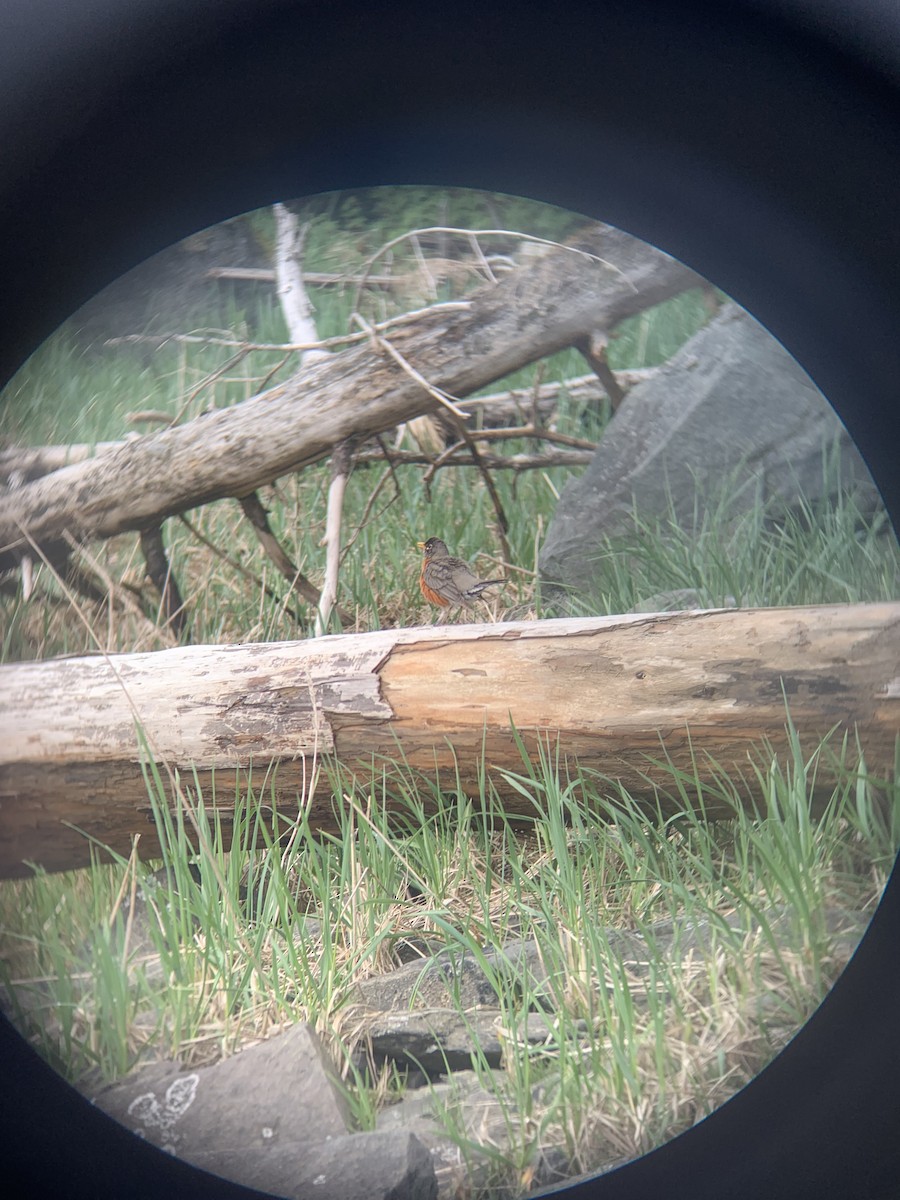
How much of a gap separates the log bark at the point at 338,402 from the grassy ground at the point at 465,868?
3 centimetres

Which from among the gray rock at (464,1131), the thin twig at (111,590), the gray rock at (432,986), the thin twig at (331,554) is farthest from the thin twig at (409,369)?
the gray rock at (464,1131)

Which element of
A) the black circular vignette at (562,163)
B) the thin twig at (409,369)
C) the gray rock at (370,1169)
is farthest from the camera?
the thin twig at (409,369)

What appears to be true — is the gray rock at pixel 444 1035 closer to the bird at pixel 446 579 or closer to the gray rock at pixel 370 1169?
the gray rock at pixel 370 1169

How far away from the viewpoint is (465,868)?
90cm

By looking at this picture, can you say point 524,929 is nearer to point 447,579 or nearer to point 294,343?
point 447,579

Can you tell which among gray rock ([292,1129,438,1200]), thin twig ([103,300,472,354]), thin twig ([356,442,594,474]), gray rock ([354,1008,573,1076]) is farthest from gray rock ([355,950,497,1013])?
thin twig ([103,300,472,354])

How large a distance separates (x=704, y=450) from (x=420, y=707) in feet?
1.32

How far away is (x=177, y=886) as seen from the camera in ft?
2.91

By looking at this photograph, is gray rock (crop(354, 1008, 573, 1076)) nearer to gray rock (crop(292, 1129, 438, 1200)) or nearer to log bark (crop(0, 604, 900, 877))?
gray rock (crop(292, 1129, 438, 1200))

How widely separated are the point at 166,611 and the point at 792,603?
652 millimetres

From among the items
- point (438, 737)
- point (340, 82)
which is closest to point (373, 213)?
point (340, 82)

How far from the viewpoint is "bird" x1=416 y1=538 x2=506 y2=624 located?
0.91 m

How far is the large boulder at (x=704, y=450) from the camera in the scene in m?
0.85

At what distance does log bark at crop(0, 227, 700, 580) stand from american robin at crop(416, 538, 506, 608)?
15cm
